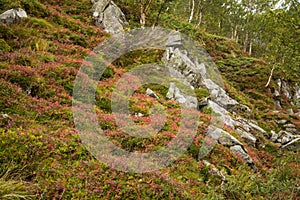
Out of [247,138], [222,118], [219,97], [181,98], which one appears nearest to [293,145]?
[247,138]

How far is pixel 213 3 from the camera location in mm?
50062

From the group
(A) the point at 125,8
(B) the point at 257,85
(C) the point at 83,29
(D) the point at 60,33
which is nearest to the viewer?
(D) the point at 60,33

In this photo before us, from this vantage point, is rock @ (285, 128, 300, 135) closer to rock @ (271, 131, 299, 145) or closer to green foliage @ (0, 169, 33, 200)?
rock @ (271, 131, 299, 145)

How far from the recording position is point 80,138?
8.73m

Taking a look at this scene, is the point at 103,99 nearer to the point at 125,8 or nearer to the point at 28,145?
the point at 28,145

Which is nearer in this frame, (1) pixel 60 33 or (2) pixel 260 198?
(2) pixel 260 198

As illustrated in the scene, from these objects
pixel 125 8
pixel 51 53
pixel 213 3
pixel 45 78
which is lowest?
pixel 45 78

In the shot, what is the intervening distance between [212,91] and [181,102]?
552 cm

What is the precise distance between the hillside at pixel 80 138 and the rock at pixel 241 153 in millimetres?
205

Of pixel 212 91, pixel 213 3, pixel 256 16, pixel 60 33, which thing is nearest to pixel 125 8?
pixel 60 33

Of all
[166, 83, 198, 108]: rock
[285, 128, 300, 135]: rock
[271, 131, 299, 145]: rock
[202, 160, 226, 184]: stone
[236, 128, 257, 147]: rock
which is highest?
[166, 83, 198, 108]: rock

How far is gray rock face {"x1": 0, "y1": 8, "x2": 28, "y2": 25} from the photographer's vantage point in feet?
50.5

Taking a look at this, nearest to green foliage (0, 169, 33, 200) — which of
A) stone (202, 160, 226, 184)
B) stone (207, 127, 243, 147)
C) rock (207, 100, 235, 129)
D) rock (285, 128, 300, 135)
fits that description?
stone (202, 160, 226, 184)

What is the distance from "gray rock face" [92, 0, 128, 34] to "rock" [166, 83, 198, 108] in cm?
916
